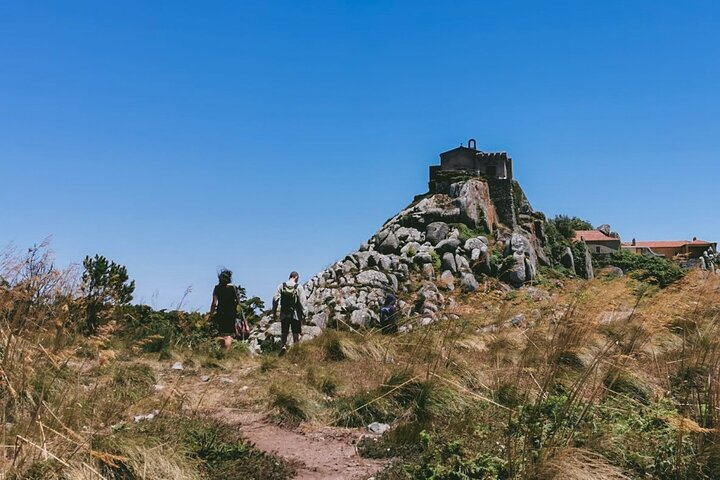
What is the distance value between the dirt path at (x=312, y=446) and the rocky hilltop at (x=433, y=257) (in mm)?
10110

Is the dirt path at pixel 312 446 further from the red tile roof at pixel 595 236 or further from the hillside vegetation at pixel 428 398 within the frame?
the red tile roof at pixel 595 236

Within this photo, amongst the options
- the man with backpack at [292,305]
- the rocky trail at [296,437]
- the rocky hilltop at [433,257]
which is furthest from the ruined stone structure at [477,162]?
the rocky trail at [296,437]

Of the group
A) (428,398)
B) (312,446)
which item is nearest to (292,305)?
(428,398)

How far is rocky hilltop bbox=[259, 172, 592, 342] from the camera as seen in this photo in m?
20.1

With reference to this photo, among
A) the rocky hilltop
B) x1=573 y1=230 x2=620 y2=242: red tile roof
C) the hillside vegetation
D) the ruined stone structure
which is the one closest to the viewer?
the hillside vegetation

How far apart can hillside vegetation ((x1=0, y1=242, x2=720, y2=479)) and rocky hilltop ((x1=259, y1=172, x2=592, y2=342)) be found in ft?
27.0

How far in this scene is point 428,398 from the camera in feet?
21.3

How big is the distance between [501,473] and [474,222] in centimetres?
2391

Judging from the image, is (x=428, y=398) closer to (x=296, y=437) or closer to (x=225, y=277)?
(x=296, y=437)

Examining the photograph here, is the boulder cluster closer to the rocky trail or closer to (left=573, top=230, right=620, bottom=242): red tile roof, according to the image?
the rocky trail

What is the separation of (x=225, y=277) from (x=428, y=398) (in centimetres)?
656

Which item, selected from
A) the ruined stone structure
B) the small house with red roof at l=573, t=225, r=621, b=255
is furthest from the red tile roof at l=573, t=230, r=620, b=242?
the ruined stone structure

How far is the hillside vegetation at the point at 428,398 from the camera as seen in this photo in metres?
4.17

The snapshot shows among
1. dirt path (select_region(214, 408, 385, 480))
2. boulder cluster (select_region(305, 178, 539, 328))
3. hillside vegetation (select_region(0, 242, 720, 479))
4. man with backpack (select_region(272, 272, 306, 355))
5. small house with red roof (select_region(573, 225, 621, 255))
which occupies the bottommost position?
dirt path (select_region(214, 408, 385, 480))
